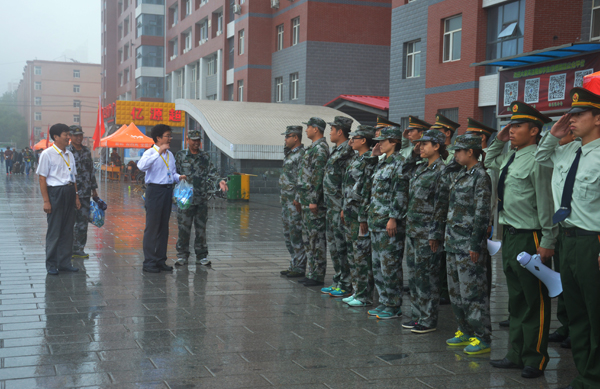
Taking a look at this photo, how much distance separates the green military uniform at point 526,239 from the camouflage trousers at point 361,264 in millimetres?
2199

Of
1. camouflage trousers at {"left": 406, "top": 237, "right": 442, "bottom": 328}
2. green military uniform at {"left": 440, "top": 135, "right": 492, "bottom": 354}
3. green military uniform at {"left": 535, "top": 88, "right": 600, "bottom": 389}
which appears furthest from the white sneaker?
green military uniform at {"left": 535, "top": 88, "right": 600, "bottom": 389}

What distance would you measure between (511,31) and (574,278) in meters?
16.2

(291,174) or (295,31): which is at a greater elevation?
(295,31)

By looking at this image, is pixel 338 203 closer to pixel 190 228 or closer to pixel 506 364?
pixel 190 228

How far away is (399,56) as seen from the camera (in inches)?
974

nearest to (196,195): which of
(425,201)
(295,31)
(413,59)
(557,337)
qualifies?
(425,201)

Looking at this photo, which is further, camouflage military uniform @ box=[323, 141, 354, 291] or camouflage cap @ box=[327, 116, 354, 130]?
camouflage cap @ box=[327, 116, 354, 130]

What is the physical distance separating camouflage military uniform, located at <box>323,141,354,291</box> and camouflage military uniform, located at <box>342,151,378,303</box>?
13.7 inches

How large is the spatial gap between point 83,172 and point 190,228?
2.11 m

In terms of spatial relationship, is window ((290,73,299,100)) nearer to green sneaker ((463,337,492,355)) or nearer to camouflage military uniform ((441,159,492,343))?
camouflage military uniform ((441,159,492,343))

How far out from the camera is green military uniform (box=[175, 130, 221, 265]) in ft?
31.1

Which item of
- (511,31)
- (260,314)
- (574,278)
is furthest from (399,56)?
(574,278)

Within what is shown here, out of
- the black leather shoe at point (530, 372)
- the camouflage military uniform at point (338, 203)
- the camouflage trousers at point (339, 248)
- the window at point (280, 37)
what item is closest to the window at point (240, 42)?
the window at point (280, 37)

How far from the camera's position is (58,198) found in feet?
28.6
